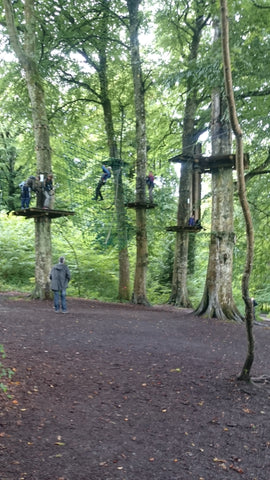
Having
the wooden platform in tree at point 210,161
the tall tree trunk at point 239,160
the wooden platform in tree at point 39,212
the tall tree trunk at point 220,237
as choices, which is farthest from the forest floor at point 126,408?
the wooden platform in tree at point 210,161

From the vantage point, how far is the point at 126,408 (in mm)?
3979

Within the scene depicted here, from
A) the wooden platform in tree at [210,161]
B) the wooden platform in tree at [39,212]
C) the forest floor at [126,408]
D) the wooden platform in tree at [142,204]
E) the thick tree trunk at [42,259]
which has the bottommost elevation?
the forest floor at [126,408]

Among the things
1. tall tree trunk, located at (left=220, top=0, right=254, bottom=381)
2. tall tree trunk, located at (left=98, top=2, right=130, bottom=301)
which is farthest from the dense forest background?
tall tree trunk, located at (left=220, top=0, right=254, bottom=381)

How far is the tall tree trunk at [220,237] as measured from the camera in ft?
34.6

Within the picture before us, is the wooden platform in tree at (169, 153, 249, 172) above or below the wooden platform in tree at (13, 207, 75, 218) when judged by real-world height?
above

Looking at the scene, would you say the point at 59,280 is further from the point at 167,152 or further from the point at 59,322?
the point at 167,152

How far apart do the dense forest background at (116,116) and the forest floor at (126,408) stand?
572 centimetres

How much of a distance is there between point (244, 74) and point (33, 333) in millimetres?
8264

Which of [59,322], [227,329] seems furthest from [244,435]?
[227,329]

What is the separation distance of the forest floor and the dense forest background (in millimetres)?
5718

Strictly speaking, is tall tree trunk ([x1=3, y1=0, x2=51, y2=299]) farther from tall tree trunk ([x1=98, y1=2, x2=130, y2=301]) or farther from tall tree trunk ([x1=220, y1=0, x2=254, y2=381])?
tall tree trunk ([x1=220, y1=0, x2=254, y2=381])

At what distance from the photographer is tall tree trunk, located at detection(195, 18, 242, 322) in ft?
34.6

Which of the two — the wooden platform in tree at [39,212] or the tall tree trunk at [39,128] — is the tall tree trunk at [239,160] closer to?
the wooden platform in tree at [39,212]

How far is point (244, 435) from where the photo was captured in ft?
11.7
